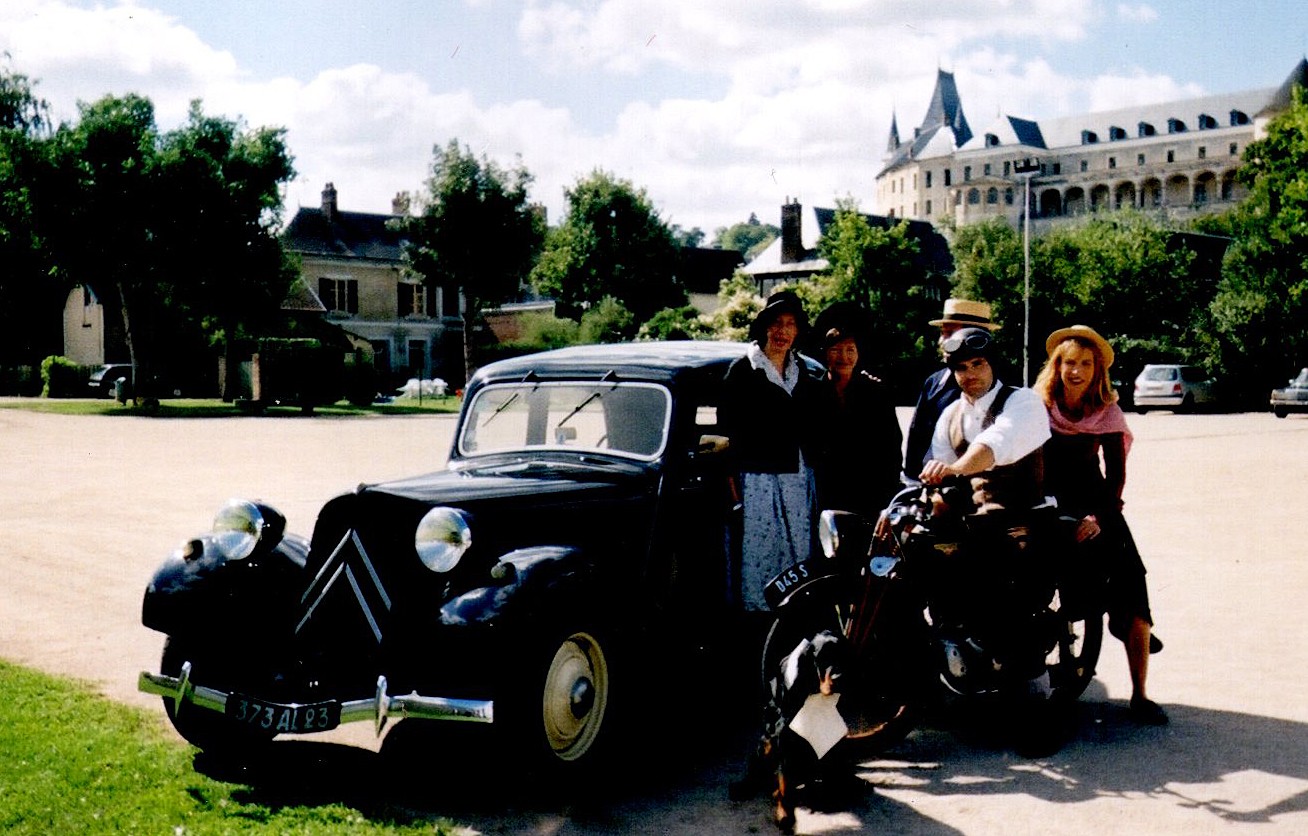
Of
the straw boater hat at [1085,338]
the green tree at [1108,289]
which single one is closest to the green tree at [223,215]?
Result: the green tree at [1108,289]

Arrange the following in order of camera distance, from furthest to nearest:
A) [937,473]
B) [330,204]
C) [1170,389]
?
[330,204], [1170,389], [937,473]

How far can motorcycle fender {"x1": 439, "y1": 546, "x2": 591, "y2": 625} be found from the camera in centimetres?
447

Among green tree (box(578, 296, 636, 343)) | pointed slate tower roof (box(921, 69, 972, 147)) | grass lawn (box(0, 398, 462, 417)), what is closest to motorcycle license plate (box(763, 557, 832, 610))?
grass lawn (box(0, 398, 462, 417))

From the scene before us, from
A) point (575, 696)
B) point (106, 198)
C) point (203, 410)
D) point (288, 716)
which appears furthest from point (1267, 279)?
point (288, 716)

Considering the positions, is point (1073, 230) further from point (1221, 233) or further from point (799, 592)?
point (799, 592)

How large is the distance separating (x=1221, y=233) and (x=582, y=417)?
86.3 metres

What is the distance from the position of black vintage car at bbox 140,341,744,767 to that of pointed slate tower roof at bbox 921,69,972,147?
144 meters

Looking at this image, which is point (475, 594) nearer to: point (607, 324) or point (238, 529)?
point (238, 529)

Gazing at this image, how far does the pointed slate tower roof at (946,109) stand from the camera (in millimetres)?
141875

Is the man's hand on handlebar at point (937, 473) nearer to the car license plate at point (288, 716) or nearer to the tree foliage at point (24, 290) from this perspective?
the car license plate at point (288, 716)

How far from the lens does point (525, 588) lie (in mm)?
4543

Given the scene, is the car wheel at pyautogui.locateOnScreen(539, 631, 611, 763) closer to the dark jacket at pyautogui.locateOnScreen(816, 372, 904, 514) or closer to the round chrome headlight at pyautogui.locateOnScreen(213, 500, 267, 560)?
the round chrome headlight at pyautogui.locateOnScreen(213, 500, 267, 560)

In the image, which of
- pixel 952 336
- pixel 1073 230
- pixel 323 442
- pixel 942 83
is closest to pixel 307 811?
pixel 952 336

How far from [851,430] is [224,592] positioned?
3278mm
